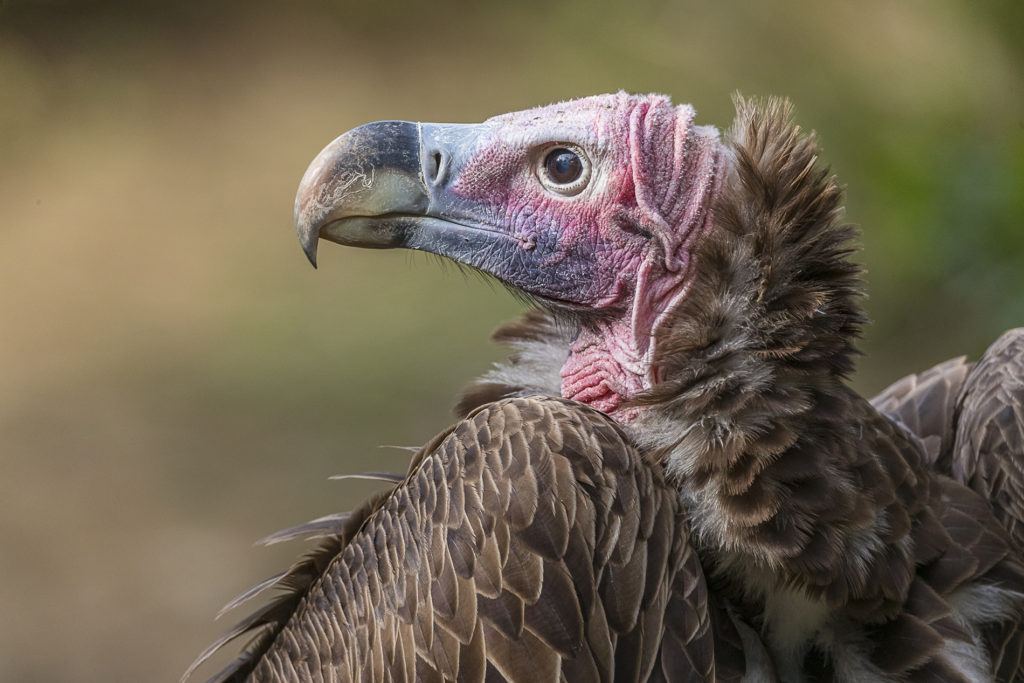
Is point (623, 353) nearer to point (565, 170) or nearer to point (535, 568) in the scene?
point (565, 170)

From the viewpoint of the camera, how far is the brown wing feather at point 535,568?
2.02 m

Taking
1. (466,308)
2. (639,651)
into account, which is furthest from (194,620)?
(639,651)

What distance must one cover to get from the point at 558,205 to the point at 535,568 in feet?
3.43

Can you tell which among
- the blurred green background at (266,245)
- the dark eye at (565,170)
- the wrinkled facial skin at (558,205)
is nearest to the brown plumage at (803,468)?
the wrinkled facial skin at (558,205)

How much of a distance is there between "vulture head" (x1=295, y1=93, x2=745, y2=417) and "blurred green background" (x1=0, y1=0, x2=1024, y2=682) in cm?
319

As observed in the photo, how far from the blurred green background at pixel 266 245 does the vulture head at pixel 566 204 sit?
3.19m

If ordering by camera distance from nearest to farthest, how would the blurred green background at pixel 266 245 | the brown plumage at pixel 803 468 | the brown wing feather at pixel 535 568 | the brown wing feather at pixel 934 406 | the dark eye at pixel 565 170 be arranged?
the brown wing feather at pixel 535 568
the brown plumage at pixel 803 468
the dark eye at pixel 565 170
the brown wing feather at pixel 934 406
the blurred green background at pixel 266 245

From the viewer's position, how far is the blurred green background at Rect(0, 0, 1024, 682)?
6.19 meters

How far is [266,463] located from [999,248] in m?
4.84

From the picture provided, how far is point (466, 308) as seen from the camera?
27.6 feet

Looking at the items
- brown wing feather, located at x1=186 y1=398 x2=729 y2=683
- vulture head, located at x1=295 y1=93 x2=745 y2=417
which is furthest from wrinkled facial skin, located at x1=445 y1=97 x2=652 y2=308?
brown wing feather, located at x1=186 y1=398 x2=729 y2=683

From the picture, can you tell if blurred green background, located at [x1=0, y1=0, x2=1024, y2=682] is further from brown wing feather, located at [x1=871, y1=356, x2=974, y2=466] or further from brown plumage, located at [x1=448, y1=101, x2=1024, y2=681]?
brown plumage, located at [x1=448, y1=101, x2=1024, y2=681]

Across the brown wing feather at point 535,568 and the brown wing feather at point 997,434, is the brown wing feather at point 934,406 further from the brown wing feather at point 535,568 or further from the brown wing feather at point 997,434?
the brown wing feather at point 535,568

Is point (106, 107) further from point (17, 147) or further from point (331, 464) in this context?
point (331, 464)
